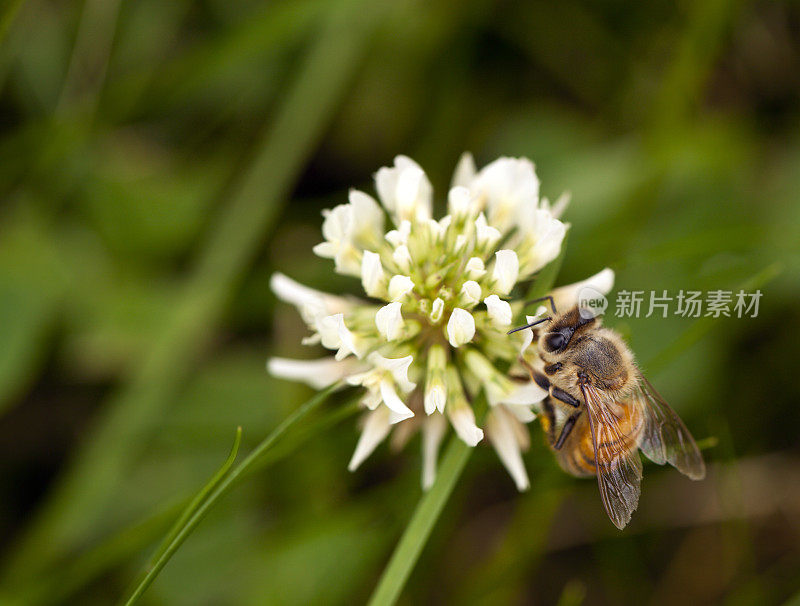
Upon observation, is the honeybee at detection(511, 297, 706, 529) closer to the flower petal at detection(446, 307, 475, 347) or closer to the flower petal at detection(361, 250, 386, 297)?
the flower petal at detection(446, 307, 475, 347)

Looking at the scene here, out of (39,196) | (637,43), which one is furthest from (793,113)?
(39,196)

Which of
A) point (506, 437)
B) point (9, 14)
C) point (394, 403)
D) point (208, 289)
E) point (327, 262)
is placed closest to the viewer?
point (394, 403)

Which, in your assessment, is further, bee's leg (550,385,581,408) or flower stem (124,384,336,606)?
bee's leg (550,385,581,408)

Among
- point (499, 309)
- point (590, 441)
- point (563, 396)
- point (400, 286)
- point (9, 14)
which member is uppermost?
point (9, 14)

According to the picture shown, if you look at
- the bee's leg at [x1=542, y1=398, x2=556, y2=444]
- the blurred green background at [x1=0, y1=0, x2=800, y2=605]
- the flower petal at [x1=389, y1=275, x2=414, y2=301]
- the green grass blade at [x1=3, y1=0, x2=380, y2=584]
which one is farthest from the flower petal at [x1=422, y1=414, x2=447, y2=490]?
the green grass blade at [x1=3, y1=0, x2=380, y2=584]

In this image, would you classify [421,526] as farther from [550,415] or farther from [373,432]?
[550,415]

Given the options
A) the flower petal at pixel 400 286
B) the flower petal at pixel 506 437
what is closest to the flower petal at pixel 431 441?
the flower petal at pixel 506 437

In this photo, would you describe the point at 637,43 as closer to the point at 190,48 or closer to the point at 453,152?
Answer: the point at 453,152

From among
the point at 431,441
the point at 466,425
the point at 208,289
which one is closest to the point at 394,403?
the point at 466,425
